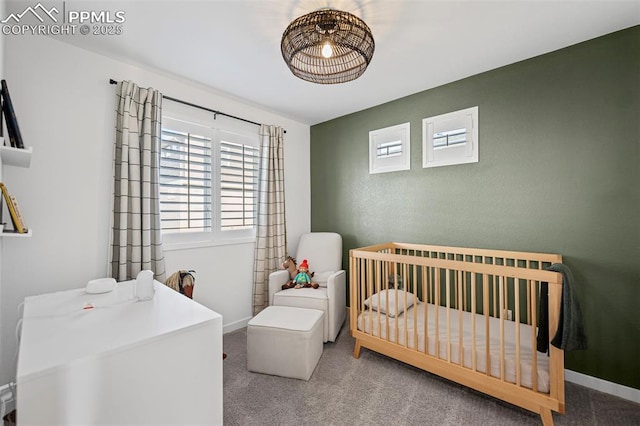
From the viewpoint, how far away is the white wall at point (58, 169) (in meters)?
1.74

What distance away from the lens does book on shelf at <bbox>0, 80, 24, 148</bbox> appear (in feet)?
4.47

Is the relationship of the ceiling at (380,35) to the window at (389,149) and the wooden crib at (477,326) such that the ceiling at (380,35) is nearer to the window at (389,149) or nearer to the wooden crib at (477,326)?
the window at (389,149)

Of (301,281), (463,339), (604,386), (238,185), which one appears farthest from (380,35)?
(604,386)

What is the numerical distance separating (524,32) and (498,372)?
223 centimetres

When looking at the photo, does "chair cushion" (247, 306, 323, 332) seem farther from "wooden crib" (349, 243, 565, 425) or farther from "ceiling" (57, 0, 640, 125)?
"ceiling" (57, 0, 640, 125)

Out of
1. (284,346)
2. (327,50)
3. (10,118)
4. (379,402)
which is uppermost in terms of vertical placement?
(327,50)

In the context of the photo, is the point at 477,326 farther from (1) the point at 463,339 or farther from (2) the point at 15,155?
(2) the point at 15,155

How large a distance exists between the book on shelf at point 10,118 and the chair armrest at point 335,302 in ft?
7.44

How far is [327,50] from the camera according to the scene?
1.64 m

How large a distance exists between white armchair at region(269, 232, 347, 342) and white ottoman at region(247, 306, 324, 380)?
357 mm

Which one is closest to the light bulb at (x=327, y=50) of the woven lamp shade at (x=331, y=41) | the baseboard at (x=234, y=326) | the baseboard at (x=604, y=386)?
the woven lamp shade at (x=331, y=41)

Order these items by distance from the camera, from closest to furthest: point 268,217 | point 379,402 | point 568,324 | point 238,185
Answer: point 568,324 → point 379,402 → point 238,185 → point 268,217

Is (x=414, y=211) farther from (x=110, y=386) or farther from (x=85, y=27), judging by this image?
(x=85, y=27)

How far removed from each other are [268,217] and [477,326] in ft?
7.29
